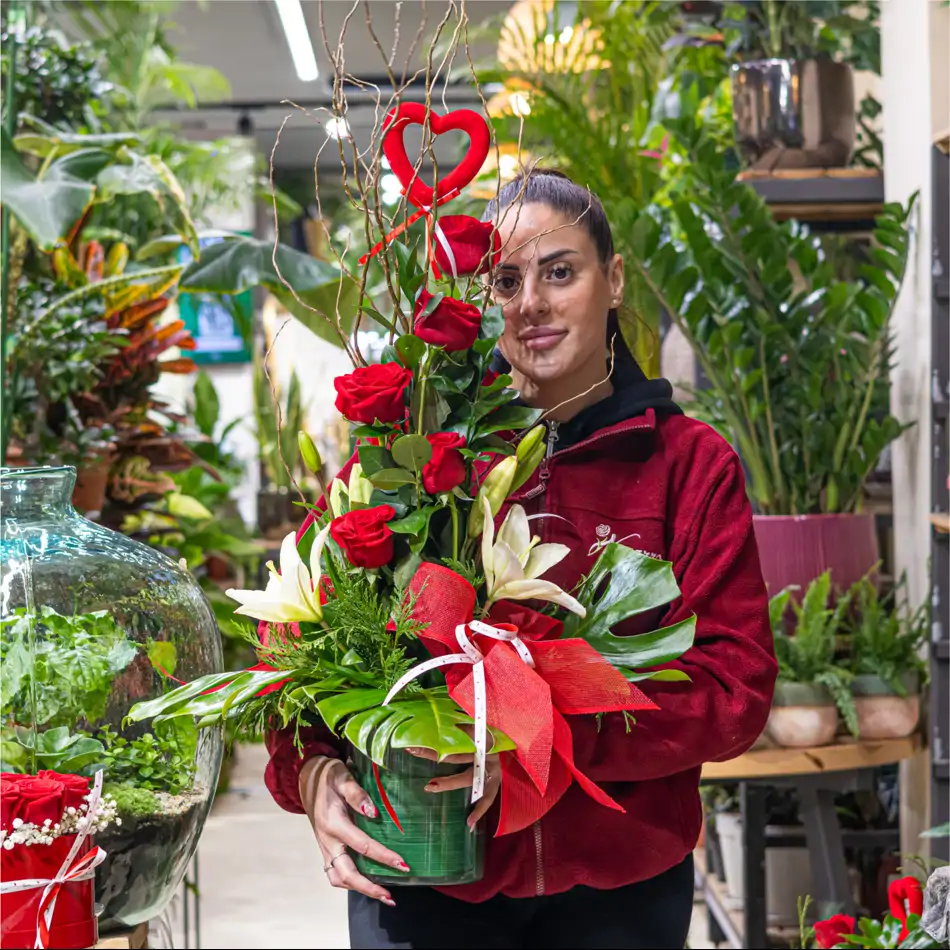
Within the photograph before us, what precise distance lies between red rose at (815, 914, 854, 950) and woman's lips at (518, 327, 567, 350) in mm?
1239

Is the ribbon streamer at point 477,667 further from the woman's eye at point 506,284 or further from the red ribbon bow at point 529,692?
the woman's eye at point 506,284

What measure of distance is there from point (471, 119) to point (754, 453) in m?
1.76

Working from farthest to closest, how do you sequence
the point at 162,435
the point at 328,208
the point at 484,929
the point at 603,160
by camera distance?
the point at 328,208 < the point at 162,435 < the point at 603,160 < the point at 484,929

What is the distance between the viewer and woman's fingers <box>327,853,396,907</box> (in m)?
1.33

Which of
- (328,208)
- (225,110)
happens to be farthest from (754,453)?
(328,208)

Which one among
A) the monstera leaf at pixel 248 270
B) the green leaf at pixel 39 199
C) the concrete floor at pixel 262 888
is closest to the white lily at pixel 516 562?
the green leaf at pixel 39 199

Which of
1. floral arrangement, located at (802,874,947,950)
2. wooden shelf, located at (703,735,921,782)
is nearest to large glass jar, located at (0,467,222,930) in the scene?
floral arrangement, located at (802,874,947,950)

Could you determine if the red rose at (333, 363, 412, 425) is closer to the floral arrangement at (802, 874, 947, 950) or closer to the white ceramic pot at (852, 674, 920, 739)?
the floral arrangement at (802, 874, 947, 950)

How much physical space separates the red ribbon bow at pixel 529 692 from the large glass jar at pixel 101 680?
38 centimetres

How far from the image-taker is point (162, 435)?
3.58m

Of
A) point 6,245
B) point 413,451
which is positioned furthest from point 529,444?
point 6,245

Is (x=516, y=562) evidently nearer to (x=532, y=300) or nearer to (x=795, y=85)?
(x=532, y=300)

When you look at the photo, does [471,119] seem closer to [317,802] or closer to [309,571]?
[309,571]

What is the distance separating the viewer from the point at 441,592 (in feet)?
4.00
